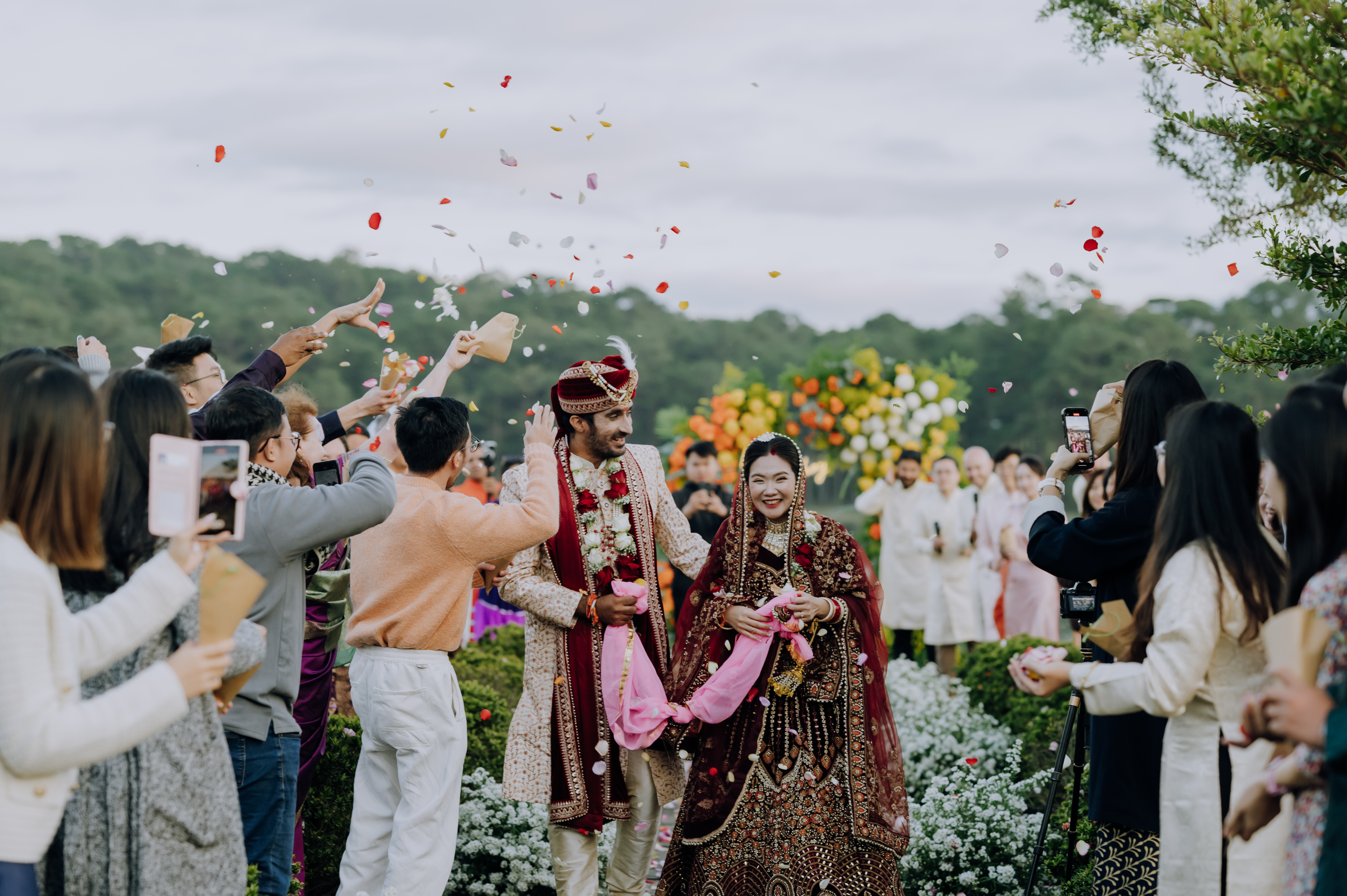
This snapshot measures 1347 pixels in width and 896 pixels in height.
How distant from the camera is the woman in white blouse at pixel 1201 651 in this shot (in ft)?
9.82

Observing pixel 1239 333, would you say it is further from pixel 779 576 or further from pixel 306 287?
pixel 306 287

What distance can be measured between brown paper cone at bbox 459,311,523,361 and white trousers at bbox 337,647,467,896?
1333 millimetres

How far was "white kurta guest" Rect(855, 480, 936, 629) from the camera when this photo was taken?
10.9m

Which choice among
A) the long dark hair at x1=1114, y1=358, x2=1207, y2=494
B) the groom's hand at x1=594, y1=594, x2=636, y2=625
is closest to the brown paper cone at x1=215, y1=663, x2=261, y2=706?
the groom's hand at x1=594, y1=594, x2=636, y2=625

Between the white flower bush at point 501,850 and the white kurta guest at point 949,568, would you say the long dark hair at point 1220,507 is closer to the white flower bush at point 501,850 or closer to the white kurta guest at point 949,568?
the white flower bush at point 501,850

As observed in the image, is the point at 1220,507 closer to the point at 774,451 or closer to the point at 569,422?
the point at 774,451

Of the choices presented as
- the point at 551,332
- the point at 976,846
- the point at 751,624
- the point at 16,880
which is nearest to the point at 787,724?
the point at 751,624

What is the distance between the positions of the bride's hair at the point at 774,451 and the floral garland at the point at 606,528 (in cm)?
57

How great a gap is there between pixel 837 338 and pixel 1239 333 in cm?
3747

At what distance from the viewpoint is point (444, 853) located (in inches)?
172

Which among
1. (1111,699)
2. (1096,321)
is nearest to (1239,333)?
(1111,699)

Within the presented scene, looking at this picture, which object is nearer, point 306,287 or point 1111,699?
point 1111,699

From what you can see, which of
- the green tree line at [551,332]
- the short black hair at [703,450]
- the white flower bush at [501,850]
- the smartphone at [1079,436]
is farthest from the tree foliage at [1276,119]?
the green tree line at [551,332]

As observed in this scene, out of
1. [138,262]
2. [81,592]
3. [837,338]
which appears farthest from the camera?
[837,338]
